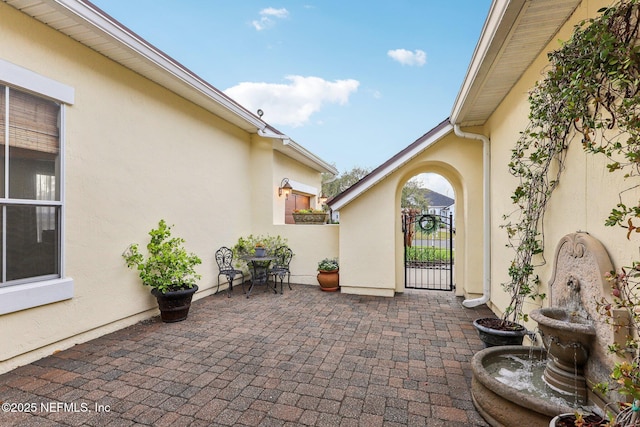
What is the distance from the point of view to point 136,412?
2479 millimetres

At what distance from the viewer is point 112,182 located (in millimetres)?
4281

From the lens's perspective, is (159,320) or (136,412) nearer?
(136,412)

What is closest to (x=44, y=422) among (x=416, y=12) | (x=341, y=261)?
(x=341, y=261)

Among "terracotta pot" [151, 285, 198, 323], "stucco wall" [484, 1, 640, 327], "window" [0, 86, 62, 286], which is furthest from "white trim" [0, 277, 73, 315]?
"stucco wall" [484, 1, 640, 327]

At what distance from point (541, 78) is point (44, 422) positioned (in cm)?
575

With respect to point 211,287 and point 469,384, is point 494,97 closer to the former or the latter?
point 469,384

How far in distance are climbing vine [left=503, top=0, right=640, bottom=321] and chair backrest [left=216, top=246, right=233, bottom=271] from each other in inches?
218

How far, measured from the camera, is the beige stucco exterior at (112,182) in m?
3.40

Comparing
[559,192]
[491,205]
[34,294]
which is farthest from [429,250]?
[34,294]

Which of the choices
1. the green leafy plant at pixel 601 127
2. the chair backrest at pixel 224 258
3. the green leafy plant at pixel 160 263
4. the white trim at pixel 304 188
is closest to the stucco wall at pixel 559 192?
the green leafy plant at pixel 601 127

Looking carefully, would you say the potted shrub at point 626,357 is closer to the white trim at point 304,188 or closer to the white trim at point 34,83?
the white trim at point 34,83

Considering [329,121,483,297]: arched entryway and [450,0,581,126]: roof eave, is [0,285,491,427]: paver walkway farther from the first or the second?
[450,0,581,126]: roof eave

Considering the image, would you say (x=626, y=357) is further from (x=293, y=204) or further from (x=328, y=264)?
(x=293, y=204)

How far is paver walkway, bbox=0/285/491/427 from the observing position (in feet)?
8.03
